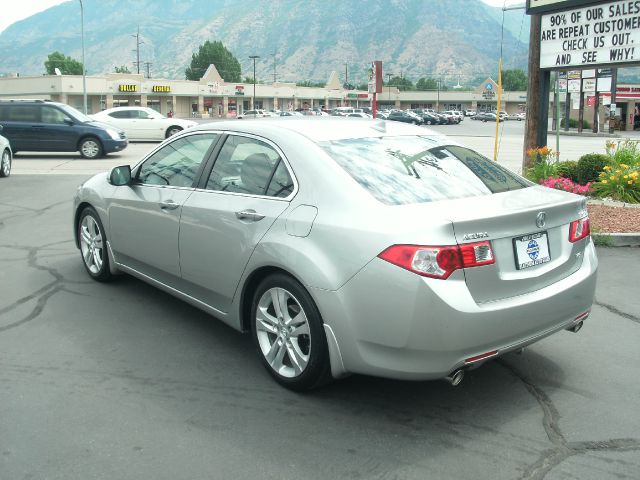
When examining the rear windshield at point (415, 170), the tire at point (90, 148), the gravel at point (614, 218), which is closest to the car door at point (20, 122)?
the tire at point (90, 148)

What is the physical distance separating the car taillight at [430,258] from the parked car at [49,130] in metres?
18.6

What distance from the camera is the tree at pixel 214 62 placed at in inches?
6467

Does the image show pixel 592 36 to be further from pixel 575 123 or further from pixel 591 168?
pixel 575 123

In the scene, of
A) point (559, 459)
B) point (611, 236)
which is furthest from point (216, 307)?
point (611, 236)

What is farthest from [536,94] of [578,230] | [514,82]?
[514,82]

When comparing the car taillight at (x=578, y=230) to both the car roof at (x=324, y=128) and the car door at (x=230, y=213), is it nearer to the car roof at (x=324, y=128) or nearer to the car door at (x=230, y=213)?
the car roof at (x=324, y=128)

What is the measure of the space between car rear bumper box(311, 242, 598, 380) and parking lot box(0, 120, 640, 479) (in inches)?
16.7

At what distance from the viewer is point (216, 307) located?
15.1 ft

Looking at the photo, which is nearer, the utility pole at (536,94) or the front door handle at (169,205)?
the front door handle at (169,205)

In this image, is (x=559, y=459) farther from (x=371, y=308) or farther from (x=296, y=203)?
→ (x=296, y=203)

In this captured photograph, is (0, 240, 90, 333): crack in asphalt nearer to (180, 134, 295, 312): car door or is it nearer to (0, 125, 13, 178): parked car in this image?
(180, 134, 295, 312): car door

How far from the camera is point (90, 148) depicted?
20.5 metres

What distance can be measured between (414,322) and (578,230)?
1445 mm

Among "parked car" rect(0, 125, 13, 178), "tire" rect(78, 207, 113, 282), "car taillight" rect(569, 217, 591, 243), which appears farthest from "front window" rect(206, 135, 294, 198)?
"parked car" rect(0, 125, 13, 178)
